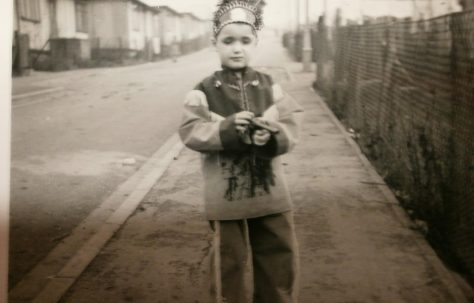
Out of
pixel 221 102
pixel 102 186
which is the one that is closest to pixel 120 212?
pixel 102 186

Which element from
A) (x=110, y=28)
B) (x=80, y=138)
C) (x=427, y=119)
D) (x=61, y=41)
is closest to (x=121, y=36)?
(x=110, y=28)

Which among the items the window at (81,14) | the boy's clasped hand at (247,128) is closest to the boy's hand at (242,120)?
the boy's clasped hand at (247,128)

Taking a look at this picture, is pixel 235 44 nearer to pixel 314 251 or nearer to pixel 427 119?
pixel 314 251

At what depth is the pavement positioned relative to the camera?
7.29ft

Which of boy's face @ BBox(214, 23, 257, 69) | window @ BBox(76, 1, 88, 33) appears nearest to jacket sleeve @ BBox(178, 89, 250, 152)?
boy's face @ BBox(214, 23, 257, 69)

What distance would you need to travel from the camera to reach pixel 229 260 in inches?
71.1

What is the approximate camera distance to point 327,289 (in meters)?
2.24

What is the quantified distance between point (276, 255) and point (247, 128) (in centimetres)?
43

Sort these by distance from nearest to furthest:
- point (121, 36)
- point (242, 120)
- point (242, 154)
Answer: point (242, 120)
point (242, 154)
point (121, 36)

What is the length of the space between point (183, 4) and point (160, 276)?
41.8 inches

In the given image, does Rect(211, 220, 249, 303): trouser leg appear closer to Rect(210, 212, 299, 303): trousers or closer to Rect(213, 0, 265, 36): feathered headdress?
Rect(210, 212, 299, 303): trousers

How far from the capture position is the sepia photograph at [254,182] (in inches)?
69.7

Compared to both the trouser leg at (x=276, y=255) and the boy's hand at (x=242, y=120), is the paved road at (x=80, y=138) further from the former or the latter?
the trouser leg at (x=276, y=255)

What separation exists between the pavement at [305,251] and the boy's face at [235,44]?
3.01ft
